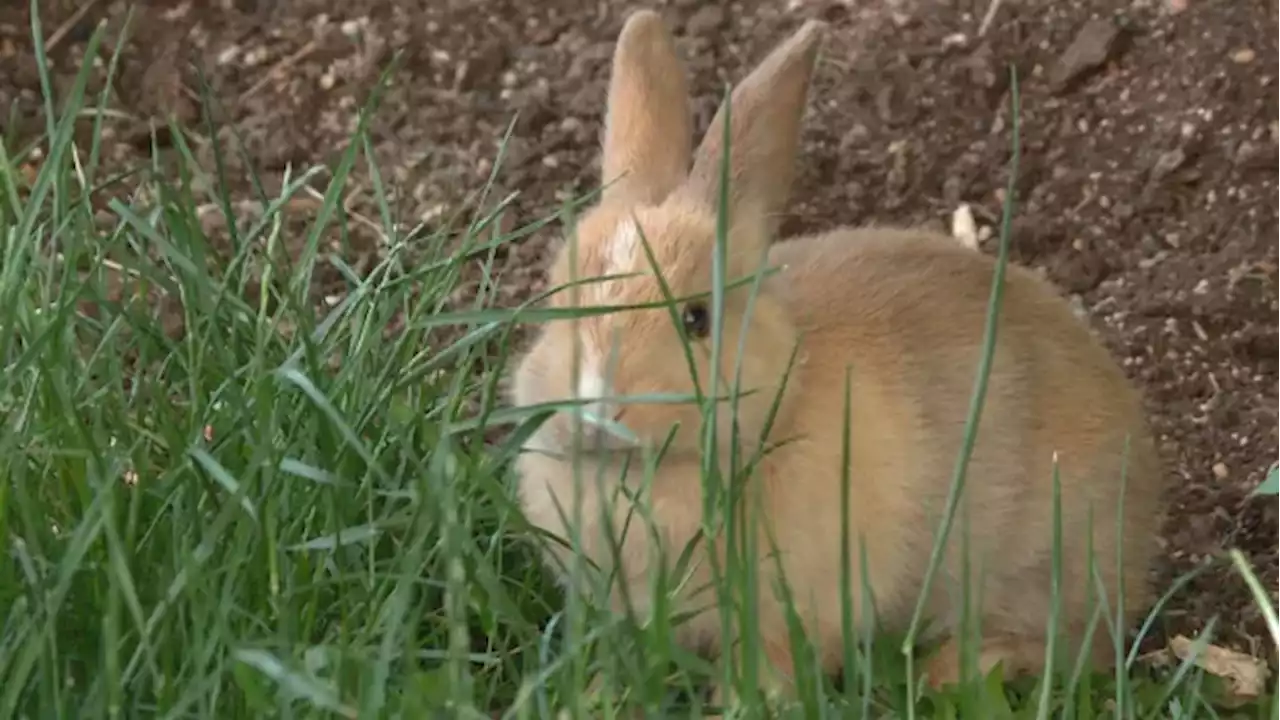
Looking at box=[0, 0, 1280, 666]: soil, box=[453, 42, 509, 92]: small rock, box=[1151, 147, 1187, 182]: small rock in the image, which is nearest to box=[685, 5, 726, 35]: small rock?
box=[0, 0, 1280, 666]: soil

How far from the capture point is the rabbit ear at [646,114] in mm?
2479

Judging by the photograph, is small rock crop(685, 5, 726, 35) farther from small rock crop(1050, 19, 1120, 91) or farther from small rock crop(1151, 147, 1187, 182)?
small rock crop(1151, 147, 1187, 182)

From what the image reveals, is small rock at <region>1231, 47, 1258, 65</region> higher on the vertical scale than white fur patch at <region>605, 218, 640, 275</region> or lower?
higher

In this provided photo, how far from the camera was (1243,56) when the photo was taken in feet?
12.4

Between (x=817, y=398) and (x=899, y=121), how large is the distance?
5.28ft

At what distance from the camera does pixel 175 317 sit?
3.04 m

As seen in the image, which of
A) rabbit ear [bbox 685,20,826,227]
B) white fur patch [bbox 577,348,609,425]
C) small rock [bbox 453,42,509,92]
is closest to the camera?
white fur patch [bbox 577,348,609,425]

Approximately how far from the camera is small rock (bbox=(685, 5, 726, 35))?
161 inches

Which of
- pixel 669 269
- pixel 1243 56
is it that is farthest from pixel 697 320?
pixel 1243 56

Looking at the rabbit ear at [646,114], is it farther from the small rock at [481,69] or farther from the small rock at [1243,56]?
the small rock at [1243,56]

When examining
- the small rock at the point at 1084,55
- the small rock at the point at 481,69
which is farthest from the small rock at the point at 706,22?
the small rock at the point at 1084,55

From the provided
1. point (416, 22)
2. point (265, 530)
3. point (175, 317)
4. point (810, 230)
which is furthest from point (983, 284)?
point (416, 22)

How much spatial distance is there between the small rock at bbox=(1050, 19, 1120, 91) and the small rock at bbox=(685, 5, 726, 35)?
84 cm

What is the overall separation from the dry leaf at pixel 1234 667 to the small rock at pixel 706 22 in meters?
2.05
